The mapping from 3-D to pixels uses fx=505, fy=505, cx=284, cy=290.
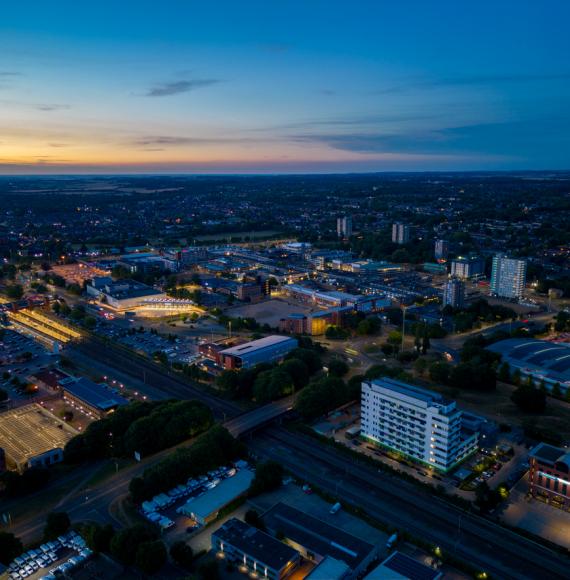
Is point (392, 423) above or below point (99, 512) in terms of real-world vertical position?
above

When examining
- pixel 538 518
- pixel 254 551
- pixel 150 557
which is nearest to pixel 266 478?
pixel 254 551

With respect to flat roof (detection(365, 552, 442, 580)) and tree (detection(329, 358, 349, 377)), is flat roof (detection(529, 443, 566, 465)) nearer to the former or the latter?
flat roof (detection(365, 552, 442, 580))

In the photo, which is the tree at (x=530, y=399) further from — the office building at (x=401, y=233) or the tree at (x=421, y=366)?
the office building at (x=401, y=233)

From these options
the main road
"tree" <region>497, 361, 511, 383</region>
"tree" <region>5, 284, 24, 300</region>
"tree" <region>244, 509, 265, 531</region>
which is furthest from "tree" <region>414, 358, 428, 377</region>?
"tree" <region>5, 284, 24, 300</region>

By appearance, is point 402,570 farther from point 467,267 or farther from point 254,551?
point 467,267

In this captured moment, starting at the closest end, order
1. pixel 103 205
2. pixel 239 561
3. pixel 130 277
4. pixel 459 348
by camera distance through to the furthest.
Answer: pixel 239 561
pixel 459 348
pixel 130 277
pixel 103 205

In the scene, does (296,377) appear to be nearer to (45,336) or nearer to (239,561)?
(239,561)

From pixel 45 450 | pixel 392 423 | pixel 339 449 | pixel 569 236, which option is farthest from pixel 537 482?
pixel 569 236
